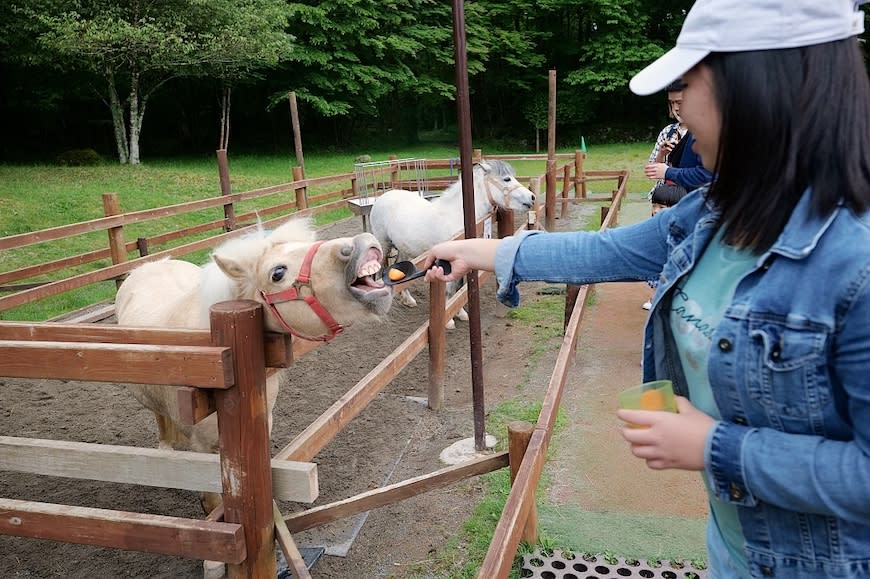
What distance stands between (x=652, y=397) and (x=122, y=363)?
4.49 feet

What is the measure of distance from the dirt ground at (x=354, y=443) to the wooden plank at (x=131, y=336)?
57.7 inches

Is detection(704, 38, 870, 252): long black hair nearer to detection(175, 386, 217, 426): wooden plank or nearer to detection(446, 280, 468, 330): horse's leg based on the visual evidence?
detection(175, 386, 217, 426): wooden plank

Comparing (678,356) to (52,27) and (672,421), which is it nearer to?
(672,421)

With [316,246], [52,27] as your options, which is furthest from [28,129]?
[316,246]

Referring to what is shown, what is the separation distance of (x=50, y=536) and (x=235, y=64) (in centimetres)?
2100

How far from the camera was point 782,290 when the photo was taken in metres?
0.87

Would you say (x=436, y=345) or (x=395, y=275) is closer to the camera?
(x=395, y=275)

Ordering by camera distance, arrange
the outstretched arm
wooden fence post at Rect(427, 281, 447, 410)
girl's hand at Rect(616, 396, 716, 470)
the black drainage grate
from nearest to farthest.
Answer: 1. girl's hand at Rect(616, 396, 716, 470)
2. the outstretched arm
3. the black drainage grate
4. wooden fence post at Rect(427, 281, 447, 410)

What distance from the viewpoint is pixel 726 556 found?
1.09 metres

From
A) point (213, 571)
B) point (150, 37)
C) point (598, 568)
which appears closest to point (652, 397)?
point (598, 568)

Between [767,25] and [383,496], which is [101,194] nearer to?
[383,496]

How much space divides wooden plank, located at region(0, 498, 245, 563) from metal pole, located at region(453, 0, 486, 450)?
77.0 inches

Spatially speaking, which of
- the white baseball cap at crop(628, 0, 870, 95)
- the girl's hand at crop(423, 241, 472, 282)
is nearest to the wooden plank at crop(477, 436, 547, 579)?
the girl's hand at crop(423, 241, 472, 282)

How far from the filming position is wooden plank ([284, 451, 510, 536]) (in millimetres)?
2150
